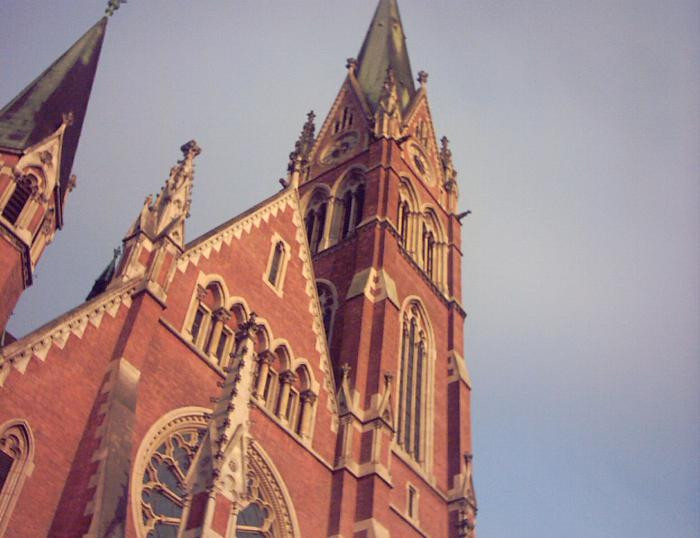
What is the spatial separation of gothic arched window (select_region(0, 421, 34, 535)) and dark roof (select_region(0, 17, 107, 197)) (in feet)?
26.2

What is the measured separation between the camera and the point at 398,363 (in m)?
24.7

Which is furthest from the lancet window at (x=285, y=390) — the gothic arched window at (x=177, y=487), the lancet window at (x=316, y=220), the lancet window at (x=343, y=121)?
the lancet window at (x=343, y=121)

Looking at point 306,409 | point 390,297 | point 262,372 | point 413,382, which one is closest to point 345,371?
point 306,409

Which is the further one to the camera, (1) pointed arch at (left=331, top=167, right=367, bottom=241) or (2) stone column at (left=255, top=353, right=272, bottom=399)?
(1) pointed arch at (left=331, top=167, right=367, bottom=241)

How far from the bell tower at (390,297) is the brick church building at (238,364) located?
0.08 meters

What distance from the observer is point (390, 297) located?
24.9 metres

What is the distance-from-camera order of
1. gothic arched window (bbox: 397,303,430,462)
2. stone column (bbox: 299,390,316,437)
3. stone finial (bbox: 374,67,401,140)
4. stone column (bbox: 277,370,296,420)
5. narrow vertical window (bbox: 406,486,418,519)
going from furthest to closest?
1. stone finial (bbox: 374,67,401,140)
2. gothic arched window (bbox: 397,303,430,462)
3. narrow vertical window (bbox: 406,486,418,519)
4. stone column (bbox: 299,390,316,437)
5. stone column (bbox: 277,370,296,420)

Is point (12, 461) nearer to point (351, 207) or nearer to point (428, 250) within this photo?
point (351, 207)

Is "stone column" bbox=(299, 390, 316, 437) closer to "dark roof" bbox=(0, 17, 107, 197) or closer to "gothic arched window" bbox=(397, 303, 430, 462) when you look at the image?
"gothic arched window" bbox=(397, 303, 430, 462)

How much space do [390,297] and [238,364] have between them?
12.1m

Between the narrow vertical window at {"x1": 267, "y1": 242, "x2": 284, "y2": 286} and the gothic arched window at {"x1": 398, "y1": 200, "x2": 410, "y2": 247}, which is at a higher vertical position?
the gothic arched window at {"x1": 398, "y1": 200, "x2": 410, "y2": 247}

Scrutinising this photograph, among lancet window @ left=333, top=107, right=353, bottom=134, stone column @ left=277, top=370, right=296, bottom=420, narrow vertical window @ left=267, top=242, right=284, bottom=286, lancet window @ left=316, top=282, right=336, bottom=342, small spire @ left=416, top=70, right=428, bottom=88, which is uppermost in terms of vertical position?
small spire @ left=416, top=70, right=428, bottom=88

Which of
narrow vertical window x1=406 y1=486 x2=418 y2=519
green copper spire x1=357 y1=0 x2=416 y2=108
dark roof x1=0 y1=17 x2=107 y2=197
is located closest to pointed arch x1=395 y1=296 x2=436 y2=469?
narrow vertical window x1=406 y1=486 x2=418 y2=519

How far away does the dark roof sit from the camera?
18828mm
